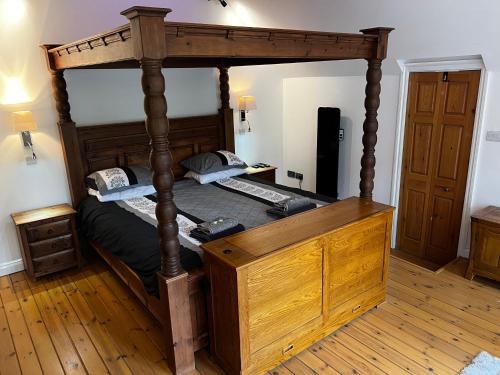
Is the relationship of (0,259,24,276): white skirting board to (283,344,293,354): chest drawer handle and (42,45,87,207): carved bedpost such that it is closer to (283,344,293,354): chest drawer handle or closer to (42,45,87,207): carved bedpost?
(42,45,87,207): carved bedpost

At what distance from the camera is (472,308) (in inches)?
114

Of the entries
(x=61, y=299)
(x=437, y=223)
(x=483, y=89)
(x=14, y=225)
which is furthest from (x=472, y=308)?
(x=14, y=225)

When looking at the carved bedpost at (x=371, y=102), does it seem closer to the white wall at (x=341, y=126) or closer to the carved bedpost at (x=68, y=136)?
the white wall at (x=341, y=126)

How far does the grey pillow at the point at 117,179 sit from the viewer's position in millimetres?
3607

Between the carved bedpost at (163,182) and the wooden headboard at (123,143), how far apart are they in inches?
82.9

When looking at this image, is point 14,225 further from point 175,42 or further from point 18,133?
point 175,42

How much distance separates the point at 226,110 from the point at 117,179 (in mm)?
1666

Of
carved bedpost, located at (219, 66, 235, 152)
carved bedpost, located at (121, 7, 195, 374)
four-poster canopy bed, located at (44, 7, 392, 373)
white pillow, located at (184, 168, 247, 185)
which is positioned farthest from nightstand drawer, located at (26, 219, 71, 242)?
carved bedpost, located at (219, 66, 235, 152)

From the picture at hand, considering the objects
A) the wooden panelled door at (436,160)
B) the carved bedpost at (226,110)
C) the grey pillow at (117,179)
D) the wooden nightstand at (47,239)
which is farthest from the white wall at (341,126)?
the wooden nightstand at (47,239)

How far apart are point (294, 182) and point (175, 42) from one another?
3.96 m

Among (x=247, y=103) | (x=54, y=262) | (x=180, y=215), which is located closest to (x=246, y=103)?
(x=247, y=103)

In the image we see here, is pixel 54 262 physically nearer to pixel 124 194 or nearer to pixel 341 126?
pixel 124 194

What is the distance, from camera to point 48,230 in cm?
341

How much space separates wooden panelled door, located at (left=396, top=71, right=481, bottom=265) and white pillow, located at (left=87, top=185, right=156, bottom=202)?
9.06 ft
